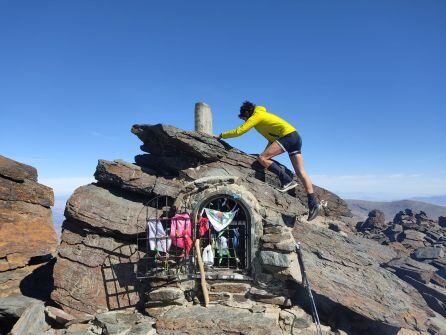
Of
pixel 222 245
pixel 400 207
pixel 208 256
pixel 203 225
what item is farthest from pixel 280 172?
pixel 400 207

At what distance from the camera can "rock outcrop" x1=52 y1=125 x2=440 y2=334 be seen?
10.5 m

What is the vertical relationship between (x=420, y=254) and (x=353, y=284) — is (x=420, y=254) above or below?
below

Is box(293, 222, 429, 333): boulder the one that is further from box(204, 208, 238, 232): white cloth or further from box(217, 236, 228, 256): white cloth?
box(204, 208, 238, 232): white cloth

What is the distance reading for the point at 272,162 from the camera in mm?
12570

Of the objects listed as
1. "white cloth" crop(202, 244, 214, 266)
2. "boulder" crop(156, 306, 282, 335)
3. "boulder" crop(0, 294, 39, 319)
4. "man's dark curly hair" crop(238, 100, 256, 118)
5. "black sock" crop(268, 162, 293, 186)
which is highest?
"man's dark curly hair" crop(238, 100, 256, 118)

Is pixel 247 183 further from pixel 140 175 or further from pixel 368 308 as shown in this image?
pixel 368 308

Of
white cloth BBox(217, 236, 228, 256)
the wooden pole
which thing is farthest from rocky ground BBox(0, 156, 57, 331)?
white cloth BBox(217, 236, 228, 256)

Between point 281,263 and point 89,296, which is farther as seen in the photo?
point 89,296

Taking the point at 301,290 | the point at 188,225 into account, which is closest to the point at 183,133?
the point at 188,225

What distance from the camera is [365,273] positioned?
12.0m

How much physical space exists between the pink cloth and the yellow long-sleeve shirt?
3602mm

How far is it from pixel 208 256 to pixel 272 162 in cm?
414

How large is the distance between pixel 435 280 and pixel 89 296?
2236 centimetres

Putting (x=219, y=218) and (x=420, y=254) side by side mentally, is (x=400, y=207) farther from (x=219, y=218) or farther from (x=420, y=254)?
(x=219, y=218)
